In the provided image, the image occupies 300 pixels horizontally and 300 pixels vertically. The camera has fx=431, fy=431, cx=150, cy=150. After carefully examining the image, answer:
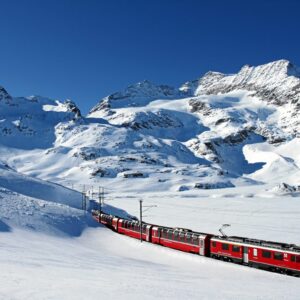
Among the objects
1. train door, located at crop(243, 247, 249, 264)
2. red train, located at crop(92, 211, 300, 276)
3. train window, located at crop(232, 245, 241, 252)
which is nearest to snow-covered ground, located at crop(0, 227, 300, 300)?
red train, located at crop(92, 211, 300, 276)

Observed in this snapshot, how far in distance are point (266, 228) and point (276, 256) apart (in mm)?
46896

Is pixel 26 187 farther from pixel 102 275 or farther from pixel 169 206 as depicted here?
pixel 102 275

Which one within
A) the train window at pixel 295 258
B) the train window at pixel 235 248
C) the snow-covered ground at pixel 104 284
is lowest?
the snow-covered ground at pixel 104 284

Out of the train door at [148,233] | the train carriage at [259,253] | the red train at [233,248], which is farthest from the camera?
the train door at [148,233]

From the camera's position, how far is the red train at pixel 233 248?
4062 centimetres

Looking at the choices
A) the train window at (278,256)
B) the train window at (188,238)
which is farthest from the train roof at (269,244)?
the train window at (188,238)

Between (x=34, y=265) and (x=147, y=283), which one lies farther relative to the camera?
(x=34, y=265)

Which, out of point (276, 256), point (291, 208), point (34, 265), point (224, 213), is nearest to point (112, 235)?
point (276, 256)

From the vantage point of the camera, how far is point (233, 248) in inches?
1836

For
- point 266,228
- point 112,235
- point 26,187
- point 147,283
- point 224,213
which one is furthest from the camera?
point 224,213

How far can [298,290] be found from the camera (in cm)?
2892

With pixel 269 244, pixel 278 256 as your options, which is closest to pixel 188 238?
pixel 269 244

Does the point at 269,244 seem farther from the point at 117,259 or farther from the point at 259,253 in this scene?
the point at 117,259

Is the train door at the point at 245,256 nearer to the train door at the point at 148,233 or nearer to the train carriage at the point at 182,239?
the train carriage at the point at 182,239
